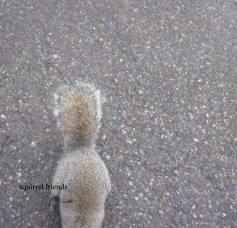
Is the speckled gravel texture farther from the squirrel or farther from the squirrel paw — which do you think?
the squirrel

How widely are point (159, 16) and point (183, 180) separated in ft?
5.37

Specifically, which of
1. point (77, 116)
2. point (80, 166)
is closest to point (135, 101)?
point (77, 116)

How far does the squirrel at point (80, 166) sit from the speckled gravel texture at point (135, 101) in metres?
0.30

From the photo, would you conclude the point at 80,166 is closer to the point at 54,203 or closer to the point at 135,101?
the point at 54,203

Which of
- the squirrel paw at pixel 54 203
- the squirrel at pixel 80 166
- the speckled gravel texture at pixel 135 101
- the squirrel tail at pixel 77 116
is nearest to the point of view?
the squirrel at pixel 80 166

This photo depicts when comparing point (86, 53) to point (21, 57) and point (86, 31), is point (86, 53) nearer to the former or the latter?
point (86, 31)

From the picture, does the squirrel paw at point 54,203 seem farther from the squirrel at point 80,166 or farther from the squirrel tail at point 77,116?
the squirrel tail at point 77,116

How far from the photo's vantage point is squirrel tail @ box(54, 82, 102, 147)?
2.61m

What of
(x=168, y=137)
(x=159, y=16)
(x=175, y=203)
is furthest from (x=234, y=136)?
(x=159, y=16)

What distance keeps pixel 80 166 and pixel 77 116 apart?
12.2 inches

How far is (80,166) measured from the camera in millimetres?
2496

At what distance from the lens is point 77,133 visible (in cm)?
261

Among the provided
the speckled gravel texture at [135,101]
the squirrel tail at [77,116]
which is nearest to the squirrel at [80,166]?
the squirrel tail at [77,116]

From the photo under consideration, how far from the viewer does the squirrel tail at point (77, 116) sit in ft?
8.55
